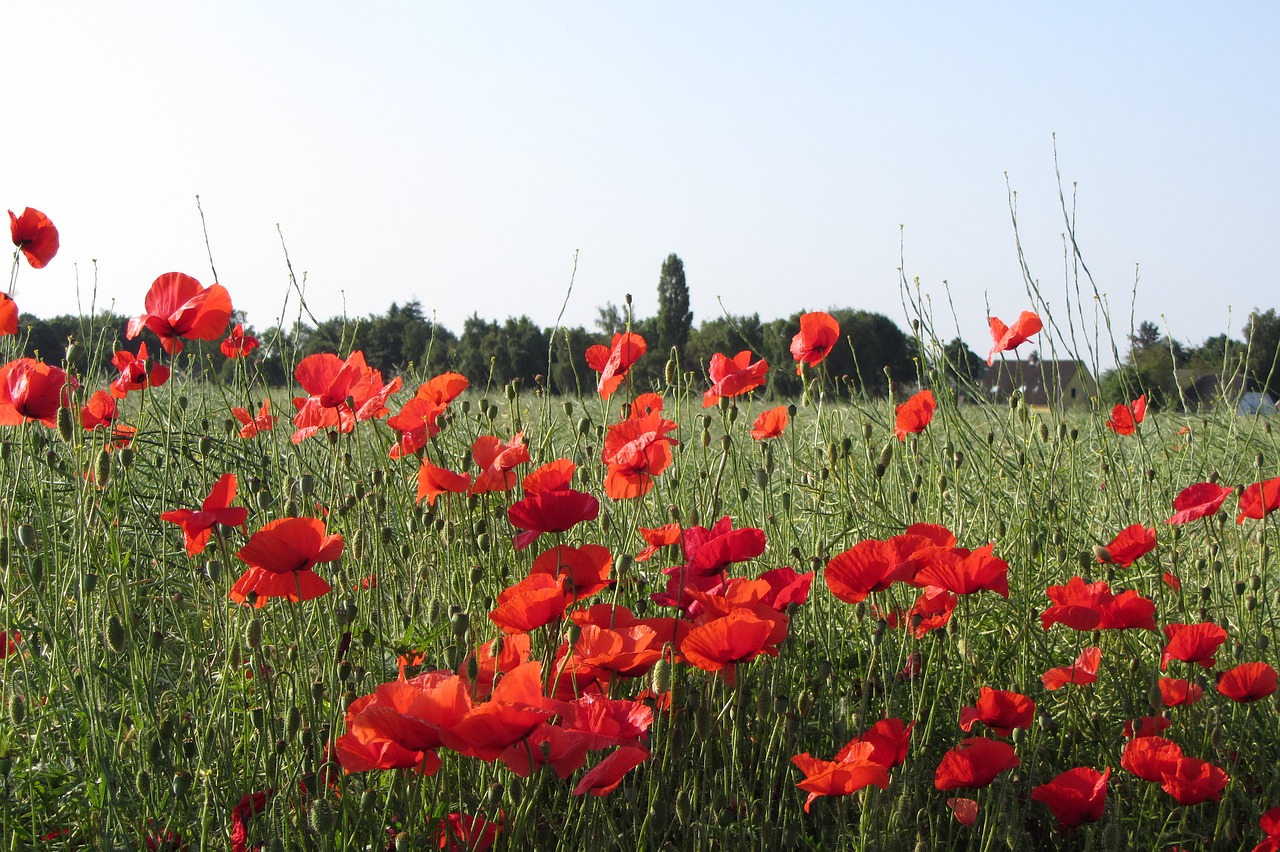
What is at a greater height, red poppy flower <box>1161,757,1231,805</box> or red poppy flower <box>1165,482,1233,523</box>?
red poppy flower <box>1165,482,1233,523</box>

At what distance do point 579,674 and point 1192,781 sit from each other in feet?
2.67

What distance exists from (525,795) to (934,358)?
1765 millimetres

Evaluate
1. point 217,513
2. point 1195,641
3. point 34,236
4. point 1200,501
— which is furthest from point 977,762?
point 34,236

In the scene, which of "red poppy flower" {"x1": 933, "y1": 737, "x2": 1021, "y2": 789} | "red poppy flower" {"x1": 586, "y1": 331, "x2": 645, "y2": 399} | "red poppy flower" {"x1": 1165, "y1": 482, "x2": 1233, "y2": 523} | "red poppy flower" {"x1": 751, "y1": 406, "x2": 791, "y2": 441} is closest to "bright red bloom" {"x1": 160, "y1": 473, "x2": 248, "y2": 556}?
"red poppy flower" {"x1": 586, "y1": 331, "x2": 645, "y2": 399}

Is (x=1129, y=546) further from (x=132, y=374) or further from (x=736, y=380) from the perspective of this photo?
(x=132, y=374)

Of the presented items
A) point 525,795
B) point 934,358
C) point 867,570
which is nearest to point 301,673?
point 525,795

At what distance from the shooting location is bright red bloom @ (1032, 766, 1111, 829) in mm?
1488

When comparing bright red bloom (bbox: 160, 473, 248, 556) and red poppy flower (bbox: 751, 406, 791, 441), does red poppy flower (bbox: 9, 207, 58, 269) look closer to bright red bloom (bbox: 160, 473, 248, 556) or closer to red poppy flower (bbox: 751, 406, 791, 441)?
bright red bloom (bbox: 160, 473, 248, 556)

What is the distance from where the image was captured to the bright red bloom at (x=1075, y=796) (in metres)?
1.49

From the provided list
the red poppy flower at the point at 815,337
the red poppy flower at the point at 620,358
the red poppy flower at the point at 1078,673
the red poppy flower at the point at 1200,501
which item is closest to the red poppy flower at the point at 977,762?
the red poppy flower at the point at 1078,673

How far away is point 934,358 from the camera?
2721 millimetres

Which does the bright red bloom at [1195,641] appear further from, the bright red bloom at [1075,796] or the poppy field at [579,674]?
the bright red bloom at [1075,796]

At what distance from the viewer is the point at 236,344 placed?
2395 mm

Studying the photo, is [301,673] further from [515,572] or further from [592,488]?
[592,488]
